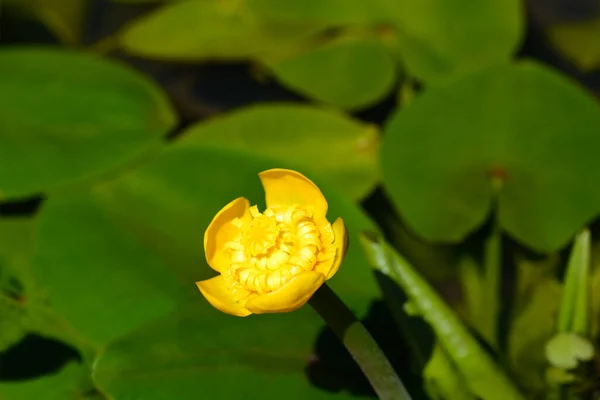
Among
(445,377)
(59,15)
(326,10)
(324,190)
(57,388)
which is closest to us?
(445,377)

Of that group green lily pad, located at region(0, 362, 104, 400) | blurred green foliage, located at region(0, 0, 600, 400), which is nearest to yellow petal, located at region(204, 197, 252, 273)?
blurred green foliage, located at region(0, 0, 600, 400)

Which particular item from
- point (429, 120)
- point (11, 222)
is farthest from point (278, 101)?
point (11, 222)

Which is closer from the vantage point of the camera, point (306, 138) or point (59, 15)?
point (306, 138)

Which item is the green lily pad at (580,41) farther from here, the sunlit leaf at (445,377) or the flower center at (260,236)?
the flower center at (260,236)

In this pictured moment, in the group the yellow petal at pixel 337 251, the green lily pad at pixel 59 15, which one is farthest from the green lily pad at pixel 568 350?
the green lily pad at pixel 59 15

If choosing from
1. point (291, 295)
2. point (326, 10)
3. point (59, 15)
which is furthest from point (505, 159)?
point (59, 15)

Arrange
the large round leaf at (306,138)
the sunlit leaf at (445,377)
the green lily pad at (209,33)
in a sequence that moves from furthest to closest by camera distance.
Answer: the green lily pad at (209,33) < the large round leaf at (306,138) < the sunlit leaf at (445,377)

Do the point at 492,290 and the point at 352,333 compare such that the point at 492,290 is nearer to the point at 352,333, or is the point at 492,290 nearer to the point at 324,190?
the point at 324,190
